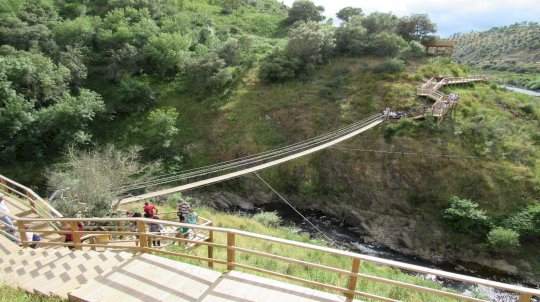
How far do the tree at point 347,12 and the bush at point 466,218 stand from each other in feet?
87.7

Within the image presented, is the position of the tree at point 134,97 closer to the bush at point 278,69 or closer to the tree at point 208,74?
the tree at point 208,74

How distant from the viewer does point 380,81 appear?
74.9ft

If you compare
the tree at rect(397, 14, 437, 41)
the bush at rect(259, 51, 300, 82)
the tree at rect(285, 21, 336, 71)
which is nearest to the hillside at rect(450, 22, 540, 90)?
the tree at rect(397, 14, 437, 41)

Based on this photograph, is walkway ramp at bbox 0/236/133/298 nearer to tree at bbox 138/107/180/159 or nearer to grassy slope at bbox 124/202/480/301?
grassy slope at bbox 124/202/480/301

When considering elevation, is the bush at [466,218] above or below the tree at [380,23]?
below

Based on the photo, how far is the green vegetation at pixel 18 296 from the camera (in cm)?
412

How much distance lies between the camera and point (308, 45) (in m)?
25.5

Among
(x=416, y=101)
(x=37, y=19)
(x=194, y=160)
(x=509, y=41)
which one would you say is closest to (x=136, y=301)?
(x=194, y=160)

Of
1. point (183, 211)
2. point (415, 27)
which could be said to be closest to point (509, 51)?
point (415, 27)

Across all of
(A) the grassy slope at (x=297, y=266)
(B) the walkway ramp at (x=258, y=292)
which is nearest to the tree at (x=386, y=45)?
(A) the grassy slope at (x=297, y=266)

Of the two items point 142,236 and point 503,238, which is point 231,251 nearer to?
point 142,236

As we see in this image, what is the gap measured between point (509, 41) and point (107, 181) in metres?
A: 106

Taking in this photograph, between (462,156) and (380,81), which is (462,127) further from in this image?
(380,81)

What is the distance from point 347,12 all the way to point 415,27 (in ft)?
34.1
